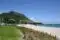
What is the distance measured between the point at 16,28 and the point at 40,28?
0.75 metres

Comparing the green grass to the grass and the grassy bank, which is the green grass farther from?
the grass

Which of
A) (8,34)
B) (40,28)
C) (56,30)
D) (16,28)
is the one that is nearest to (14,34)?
(8,34)

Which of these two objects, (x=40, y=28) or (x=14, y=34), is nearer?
(x=14, y=34)

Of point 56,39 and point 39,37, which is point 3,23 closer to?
point 39,37

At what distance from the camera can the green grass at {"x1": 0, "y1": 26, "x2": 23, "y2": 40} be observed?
449 cm

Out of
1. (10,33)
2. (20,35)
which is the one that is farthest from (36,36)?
(10,33)

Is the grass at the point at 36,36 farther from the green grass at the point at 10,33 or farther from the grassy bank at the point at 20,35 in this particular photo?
the green grass at the point at 10,33

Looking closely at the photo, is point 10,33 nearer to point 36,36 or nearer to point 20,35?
point 20,35

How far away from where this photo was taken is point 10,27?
17.7 ft

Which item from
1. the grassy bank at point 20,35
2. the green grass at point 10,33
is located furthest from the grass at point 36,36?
the green grass at point 10,33

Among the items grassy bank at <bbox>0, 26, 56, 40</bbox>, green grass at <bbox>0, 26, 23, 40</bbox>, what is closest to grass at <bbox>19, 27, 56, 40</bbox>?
grassy bank at <bbox>0, 26, 56, 40</bbox>

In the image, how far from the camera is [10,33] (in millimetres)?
4801

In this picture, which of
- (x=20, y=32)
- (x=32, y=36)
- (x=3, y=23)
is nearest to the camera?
(x=32, y=36)

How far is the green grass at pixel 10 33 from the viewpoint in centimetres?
449
